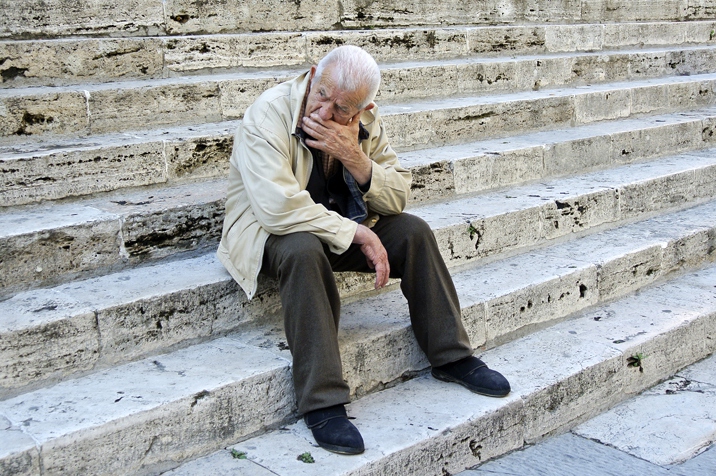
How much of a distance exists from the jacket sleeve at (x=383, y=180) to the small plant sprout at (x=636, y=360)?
1325 millimetres

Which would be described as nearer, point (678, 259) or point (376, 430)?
point (376, 430)

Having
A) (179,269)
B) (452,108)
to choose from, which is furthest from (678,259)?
(179,269)

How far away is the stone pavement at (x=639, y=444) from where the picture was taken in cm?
317

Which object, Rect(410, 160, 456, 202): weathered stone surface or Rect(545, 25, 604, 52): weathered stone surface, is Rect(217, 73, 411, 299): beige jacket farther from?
Rect(545, 25, 604, 52): weathered stone surface

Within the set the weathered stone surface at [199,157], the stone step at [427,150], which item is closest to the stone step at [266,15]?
the stone step at [427,150]

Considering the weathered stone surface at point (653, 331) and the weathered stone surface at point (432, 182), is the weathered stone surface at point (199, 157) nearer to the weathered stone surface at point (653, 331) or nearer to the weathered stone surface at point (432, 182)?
the weathered stone surface at point (432, 182)

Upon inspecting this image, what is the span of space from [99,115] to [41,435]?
2.00 meters

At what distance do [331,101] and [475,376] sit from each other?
1235mm

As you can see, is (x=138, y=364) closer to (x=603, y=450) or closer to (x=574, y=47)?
(x=603, y=450)

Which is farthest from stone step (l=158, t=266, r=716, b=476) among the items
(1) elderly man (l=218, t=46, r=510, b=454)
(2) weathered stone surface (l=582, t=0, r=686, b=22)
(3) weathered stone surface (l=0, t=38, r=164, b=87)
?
(2) weathered stone surface (l=582, t=0, r=686, b=22)

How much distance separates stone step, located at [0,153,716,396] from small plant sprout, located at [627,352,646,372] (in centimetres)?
45

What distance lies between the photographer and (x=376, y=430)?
9.89 feet

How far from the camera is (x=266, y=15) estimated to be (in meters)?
5.27

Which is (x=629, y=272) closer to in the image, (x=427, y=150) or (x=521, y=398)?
(x=427, y=150)
